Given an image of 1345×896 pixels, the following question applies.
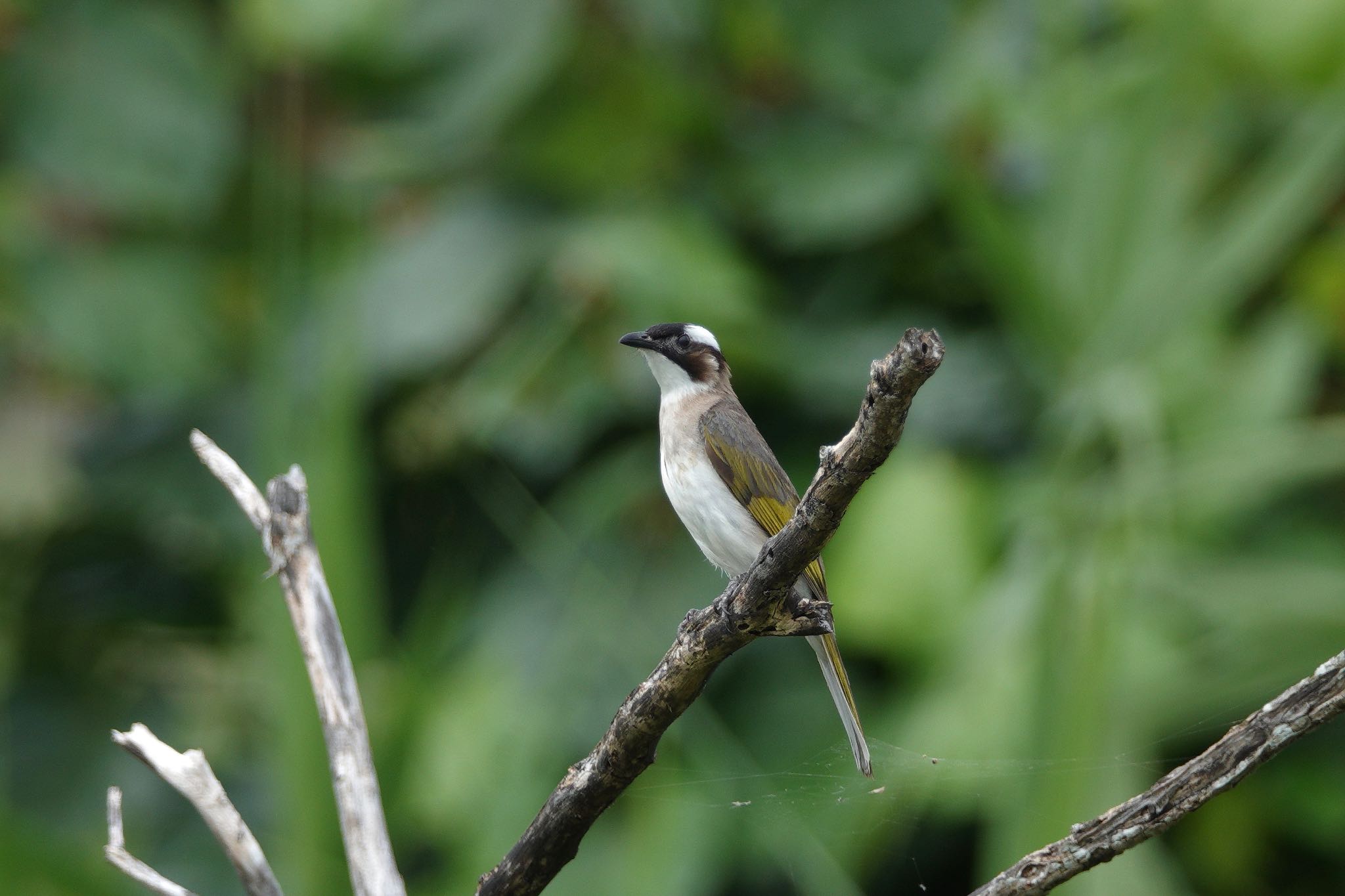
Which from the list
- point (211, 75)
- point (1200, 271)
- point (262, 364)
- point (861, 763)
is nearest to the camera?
point (861, 763)

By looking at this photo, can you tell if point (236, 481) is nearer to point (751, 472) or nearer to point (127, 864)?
point (127, 864)

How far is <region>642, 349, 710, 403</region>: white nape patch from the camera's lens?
9.90 ft

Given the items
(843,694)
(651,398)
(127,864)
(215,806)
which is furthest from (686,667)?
(651,398)

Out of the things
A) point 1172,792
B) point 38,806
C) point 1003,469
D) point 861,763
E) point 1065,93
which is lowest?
point 1172,792

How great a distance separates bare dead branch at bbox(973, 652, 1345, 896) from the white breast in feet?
3.82

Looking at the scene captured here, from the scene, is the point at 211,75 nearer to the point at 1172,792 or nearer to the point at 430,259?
the point at 430,259

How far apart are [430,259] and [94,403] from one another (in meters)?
1.80

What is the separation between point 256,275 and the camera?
526 cm

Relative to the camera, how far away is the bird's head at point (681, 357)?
→ 2908 mm

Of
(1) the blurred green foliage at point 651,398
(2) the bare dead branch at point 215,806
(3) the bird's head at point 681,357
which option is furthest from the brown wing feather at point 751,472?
(2) the bare dead branch at point 215,806

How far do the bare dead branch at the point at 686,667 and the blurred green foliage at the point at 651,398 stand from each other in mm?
1166

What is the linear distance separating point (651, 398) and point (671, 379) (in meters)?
1.33

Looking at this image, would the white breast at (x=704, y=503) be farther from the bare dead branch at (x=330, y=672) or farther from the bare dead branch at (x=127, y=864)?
the bare dead branch at (x=127, y=864)

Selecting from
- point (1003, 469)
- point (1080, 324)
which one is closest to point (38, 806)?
point (1003, 469)
